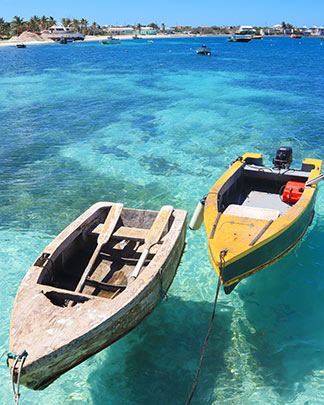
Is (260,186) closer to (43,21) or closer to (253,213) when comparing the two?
(253,213)

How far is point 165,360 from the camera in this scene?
6664 millimetres

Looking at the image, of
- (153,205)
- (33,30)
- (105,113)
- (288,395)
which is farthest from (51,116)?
(33,30)

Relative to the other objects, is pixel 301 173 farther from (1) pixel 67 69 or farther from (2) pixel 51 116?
(1) pixel 67 69

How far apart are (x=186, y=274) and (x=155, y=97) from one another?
23571 mm

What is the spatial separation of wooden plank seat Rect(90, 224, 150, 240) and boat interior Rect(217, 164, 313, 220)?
7.65 ft

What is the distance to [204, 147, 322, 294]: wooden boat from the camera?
21.1 feet

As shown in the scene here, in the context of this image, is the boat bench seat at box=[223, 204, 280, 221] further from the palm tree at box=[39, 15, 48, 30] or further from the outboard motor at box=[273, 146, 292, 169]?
the palm tree at box=[39, 15, 48, 30]

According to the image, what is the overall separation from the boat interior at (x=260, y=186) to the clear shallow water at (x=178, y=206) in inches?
55.5

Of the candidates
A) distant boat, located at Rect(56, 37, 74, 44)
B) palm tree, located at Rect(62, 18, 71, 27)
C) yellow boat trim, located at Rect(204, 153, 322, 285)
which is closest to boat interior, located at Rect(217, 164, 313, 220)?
yellow boat trim, located at Rect(204, 153, 322, 285)

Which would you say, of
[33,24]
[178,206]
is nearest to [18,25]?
[33,24]

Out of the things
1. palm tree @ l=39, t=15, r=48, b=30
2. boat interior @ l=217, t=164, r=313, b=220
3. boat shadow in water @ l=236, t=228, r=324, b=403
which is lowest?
boat shadow in water @ l=236, t=228, r=324, b=403

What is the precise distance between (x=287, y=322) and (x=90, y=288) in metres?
4.10

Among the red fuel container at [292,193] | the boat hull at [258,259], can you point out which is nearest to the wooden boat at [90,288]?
the boat hull at [258,259]

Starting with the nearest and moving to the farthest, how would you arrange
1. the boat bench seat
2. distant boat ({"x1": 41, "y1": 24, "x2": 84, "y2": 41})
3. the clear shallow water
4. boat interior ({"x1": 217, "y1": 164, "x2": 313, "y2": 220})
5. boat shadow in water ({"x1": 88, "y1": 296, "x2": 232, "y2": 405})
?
boat shadow in water ({"x1": 88, "y1": 296, "x2": 232, "y2": 405}) < the clear shallow water < the boat bench seat < boat interior ({"x1": 217, "y1": 164, "x2": 313, "y2": 220}) < distant boat ({"x1": 41, "y1": 24, "x2": 84, "y2": 41})
